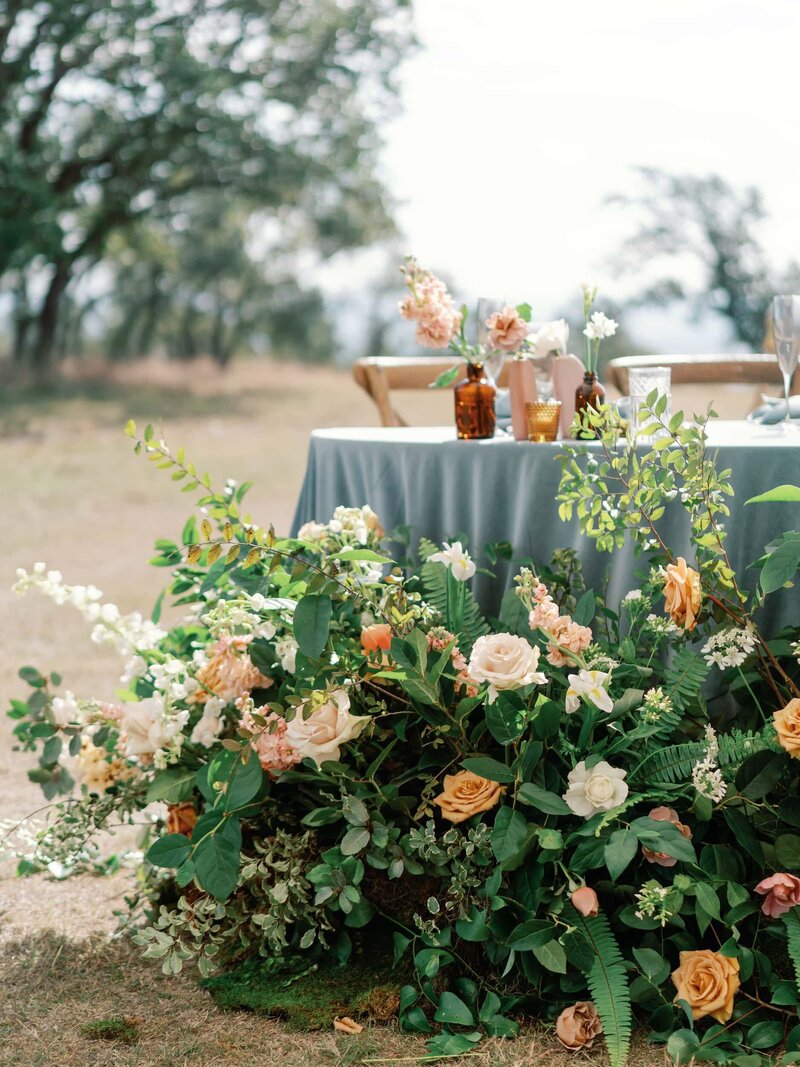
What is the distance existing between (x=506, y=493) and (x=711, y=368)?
198 centimetres

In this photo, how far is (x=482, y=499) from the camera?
6.91ft

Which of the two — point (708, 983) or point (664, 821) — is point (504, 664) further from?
point (708, 983)

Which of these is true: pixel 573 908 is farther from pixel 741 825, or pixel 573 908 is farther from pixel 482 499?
pixel 482 499

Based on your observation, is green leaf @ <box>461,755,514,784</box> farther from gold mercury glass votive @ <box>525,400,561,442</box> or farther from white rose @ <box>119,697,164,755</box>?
gold mercury glass votive @ <box>525,400,561,442</box>

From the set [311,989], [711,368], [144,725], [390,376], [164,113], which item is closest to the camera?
[311,989]

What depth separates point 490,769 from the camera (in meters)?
1.56

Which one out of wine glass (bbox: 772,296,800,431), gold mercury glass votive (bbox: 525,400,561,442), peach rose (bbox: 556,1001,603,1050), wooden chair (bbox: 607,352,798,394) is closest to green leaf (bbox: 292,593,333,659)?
peach rose (bbox: 556,1001,603,1050)

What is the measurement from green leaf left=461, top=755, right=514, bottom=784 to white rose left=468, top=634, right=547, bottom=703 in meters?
0.09

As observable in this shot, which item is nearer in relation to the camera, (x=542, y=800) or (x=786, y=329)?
(x=542, y=800)

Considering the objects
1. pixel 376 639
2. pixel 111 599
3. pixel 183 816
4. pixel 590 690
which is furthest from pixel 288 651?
pixel 111 599

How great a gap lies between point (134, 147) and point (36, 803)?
1291 cm

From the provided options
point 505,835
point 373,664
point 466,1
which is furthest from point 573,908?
point 466,1

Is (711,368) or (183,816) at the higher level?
(711,368)

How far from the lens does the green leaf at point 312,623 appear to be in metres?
1.49
